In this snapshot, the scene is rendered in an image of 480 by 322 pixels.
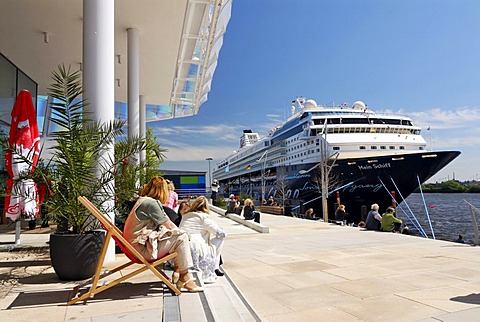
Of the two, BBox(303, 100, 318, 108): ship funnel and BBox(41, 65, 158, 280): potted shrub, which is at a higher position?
BBox(303, 100, 318, 108): ship funnel

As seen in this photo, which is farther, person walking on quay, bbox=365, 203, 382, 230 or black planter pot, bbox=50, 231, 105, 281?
person walking on quay, bbox=365, 203, 382, 230

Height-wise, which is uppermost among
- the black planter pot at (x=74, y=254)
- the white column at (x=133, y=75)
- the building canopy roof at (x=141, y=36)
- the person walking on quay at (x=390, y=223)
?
the building canopy roof at (x=141, y=36)

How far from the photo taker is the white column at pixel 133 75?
37.8 feet

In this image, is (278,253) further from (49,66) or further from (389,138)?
(389,138)

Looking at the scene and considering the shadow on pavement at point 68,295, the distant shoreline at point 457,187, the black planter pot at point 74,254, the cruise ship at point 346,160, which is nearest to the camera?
the shadow on pavement at point 68,295

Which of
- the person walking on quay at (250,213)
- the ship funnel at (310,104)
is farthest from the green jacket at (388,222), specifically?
the ship funnel at (310,104)

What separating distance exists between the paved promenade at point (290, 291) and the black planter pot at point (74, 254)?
175mm

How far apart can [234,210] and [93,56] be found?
43.9ft

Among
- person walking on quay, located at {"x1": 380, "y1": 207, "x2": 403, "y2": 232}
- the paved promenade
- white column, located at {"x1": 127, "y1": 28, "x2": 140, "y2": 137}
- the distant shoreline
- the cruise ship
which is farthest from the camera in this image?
the distant shoreline

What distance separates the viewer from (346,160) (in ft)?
106

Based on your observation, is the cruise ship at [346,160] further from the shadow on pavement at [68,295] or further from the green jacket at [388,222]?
the shadow on pavement at [68,295]

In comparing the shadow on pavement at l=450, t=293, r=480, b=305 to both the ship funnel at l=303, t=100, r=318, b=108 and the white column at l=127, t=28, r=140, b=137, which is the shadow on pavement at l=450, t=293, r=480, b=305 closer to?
the white column at l=127, t=28, r=140, b=137

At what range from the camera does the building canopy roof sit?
33.2ft

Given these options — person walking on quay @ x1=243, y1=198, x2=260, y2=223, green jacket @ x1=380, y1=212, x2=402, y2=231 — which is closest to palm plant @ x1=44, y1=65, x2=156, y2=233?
green jacket @ x1=380, y1=212, x2=402, y2=231
